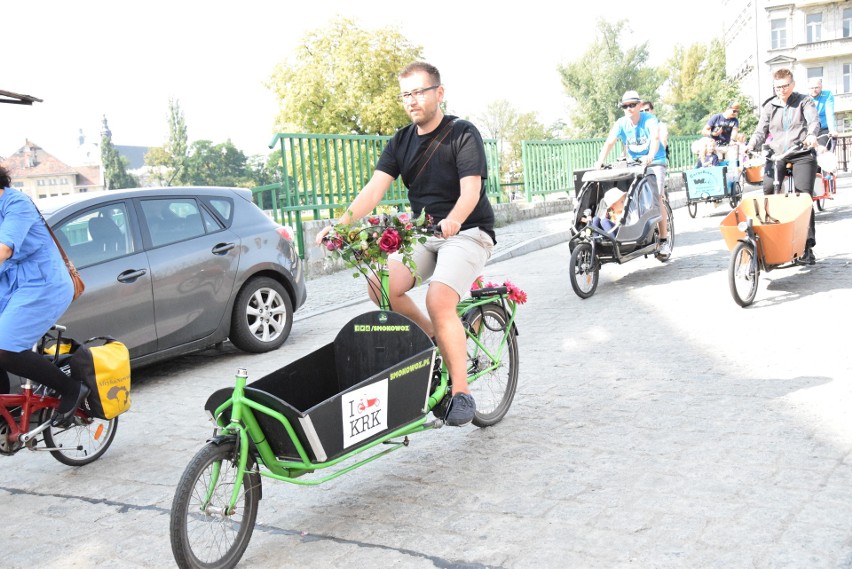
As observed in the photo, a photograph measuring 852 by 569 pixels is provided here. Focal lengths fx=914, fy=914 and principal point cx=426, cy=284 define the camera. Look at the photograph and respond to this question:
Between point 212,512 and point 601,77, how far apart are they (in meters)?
76.1

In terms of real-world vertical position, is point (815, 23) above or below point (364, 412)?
above

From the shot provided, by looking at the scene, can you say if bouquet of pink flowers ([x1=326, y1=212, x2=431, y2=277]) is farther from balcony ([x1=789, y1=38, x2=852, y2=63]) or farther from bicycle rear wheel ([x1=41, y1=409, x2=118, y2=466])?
balcony ([x1=789, y1=38, x2=852, y2=63])

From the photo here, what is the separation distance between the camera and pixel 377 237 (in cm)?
438

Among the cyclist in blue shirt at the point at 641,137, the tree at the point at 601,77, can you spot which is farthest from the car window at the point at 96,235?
the tree at the point at 601,77

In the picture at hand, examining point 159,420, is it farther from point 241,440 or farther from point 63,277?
point 241,440

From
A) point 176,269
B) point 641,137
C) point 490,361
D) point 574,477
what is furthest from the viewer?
point 641,137

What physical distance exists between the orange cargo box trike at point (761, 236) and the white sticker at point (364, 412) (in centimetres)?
476

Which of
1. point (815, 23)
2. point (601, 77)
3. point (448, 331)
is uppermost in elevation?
point (815, 23)

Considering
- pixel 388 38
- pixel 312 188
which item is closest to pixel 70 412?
pixel 312 188

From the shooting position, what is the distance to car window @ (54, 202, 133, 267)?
267 inches

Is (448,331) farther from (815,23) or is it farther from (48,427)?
(815,23)

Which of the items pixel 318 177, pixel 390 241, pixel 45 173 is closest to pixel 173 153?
pixel 45 173

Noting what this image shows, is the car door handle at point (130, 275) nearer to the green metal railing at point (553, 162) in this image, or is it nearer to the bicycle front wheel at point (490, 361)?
the bicycle front wheel at point (490, 361)

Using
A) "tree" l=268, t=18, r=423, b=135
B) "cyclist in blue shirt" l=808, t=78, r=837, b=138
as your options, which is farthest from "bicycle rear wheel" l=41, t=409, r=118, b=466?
"tree" l=268, t=18, r=423, b=135
